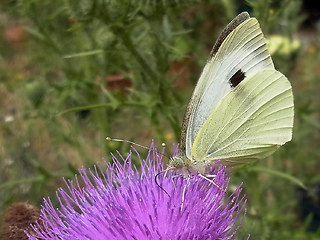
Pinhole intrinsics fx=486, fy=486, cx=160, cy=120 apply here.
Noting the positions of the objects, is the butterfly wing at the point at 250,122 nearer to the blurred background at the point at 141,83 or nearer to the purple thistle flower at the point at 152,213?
the purple thistle flower at the point at 152,213

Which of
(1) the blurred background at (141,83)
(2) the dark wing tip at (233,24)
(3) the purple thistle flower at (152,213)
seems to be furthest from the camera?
(1) the blurred background at (141,83)

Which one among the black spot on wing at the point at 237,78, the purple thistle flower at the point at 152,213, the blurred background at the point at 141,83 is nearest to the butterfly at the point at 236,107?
the black spot on wing at the point at 237,78

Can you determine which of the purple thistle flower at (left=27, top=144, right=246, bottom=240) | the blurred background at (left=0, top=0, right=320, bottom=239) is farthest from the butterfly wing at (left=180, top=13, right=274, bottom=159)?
the blurred background at (left=0, top=0, right=320, bottom=239)

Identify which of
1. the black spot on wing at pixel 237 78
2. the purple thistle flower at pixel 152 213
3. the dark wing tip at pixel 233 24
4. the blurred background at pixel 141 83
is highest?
the blurred background at pixel 141 83

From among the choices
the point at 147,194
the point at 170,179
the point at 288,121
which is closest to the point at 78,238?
the point at 147,194

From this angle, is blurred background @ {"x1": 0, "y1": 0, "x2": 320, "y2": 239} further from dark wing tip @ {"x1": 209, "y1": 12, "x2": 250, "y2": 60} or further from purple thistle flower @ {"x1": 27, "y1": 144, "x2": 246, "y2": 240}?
dark wing tip @ {"x1": 209, "y1": 12, "x2": 250, "y2": 60}

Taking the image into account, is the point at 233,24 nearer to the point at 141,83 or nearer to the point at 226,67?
the point at 226,67

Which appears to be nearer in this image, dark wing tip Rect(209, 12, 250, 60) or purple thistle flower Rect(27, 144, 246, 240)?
purple thistle flower Rect(27, 144, 246, 240)

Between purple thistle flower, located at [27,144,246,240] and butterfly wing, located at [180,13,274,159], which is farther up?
butterfly wing, located at [180,13,274,159]

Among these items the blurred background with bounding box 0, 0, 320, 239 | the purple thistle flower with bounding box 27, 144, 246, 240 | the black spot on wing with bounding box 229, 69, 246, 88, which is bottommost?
the purple thistle flower with bounding box 27, 144, 246, 240
